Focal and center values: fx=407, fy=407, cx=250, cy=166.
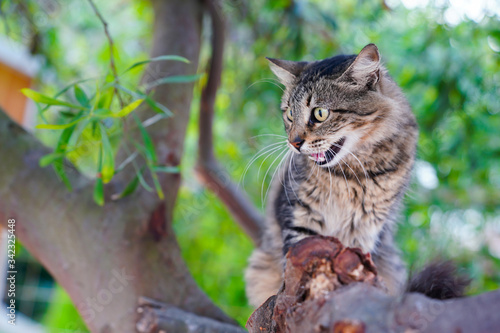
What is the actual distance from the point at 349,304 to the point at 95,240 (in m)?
0.99

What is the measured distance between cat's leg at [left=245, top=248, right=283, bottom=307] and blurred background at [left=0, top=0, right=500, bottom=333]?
52 cm

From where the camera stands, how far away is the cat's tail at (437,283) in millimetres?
997

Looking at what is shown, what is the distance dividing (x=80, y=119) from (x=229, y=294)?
219 cm

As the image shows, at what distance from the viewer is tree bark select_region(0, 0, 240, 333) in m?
1.38

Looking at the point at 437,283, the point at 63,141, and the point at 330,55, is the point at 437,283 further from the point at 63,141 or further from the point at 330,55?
the point at 330,55

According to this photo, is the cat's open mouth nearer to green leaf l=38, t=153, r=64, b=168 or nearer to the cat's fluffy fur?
the cat's fluffy fur

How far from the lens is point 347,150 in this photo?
4.25ft

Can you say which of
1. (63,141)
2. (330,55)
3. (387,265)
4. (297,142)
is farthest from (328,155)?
(330,55)

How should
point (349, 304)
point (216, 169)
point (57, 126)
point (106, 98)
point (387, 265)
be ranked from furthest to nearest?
point (216, 169) → point (387, 265) → point (106, 98) → point (57, 126) → point (349, 304)

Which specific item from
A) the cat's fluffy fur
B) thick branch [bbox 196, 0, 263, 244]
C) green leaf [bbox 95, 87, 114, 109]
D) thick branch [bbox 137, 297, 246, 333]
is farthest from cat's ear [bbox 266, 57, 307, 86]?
thick branch [bbox 196, 0, 263, 244]

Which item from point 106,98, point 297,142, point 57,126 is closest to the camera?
point 57,126

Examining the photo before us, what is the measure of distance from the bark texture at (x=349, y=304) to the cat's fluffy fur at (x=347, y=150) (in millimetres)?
466

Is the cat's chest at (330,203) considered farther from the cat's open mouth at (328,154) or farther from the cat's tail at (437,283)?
the cat's tail at (437,283)

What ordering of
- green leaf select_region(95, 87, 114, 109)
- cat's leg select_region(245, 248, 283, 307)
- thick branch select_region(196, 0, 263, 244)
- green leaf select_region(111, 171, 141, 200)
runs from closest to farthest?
green leaf select_region(95, 87, 114, 109) < green leaf select_region(111, 171, 141, 200) < cat's leg select_region(245, 248, 283, 307) < thick branch select_region(196, 0, 263, 244)
